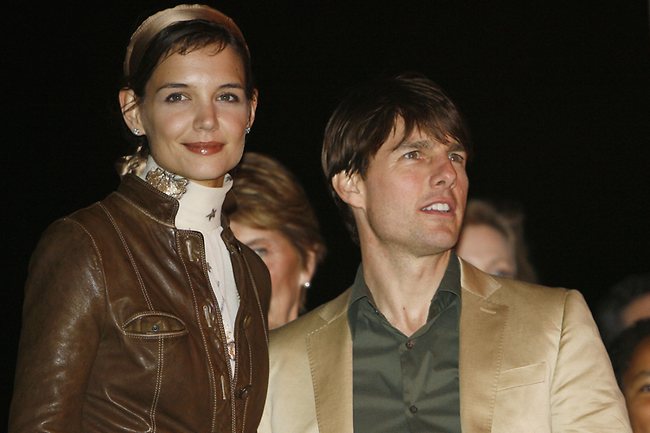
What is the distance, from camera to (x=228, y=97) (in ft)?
10.2

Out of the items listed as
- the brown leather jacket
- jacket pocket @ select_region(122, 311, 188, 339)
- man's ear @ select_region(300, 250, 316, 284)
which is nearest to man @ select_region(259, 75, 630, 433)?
the brown leather jacket

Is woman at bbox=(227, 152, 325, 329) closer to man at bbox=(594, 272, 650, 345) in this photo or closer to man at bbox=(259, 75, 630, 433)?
man at bbox=(259, 75, 630, 433)

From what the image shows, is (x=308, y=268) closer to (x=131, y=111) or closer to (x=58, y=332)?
(x=131, y=111)

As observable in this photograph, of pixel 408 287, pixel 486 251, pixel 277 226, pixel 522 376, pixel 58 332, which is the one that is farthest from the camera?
pixel 486 251

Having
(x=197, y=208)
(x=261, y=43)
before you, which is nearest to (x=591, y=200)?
(x=261, y=43)

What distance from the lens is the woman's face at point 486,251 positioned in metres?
5.22

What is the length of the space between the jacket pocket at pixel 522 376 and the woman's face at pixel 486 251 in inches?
76.2

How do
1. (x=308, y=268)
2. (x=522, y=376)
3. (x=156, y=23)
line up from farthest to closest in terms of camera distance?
(x=308, y=268) < (x=522, y=376) < (x=156, y=23)

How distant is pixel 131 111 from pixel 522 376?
137cm

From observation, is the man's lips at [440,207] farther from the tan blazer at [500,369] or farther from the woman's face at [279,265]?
the woman's face at [279,265]

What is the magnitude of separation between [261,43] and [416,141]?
2444mm

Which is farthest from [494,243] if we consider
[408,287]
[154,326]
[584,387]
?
[154,326]

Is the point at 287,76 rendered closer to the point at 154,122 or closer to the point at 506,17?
the point at 506,17

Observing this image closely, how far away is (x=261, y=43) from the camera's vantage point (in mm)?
5891
